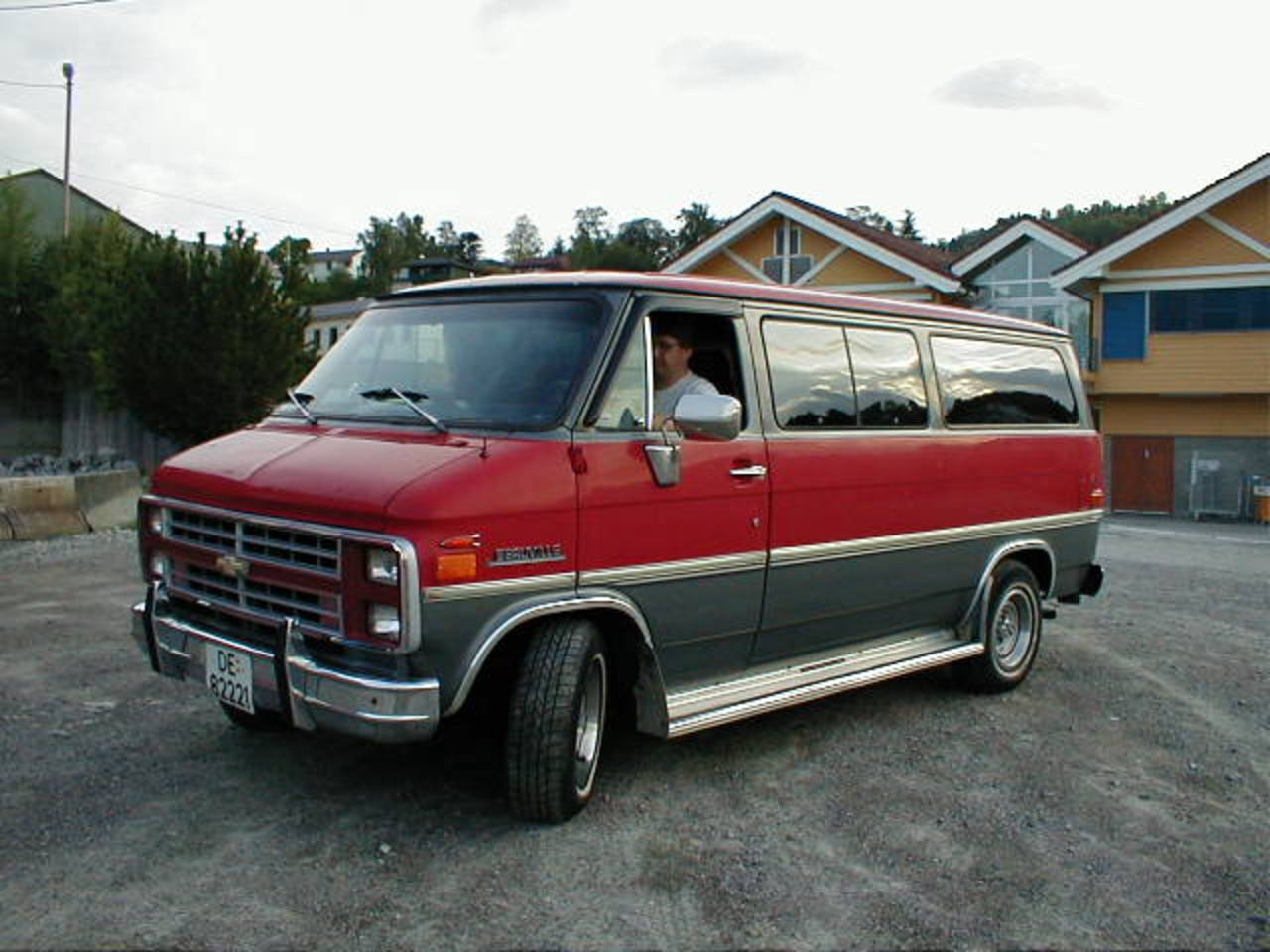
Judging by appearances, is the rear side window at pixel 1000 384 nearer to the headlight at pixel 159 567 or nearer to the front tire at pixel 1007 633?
the front tire at pixel 1007 633

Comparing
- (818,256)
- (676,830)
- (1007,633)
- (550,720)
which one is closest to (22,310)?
(818,256)

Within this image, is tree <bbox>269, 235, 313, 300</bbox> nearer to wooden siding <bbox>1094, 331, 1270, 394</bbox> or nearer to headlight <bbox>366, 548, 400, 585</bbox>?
headlight <bbox>366, 548, 400, 585</bbox>

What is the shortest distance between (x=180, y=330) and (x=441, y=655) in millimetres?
14154

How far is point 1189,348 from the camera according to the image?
24.8 m

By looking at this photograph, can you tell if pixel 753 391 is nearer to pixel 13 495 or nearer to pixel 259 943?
pixel 259 943

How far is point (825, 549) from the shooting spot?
18.1ft

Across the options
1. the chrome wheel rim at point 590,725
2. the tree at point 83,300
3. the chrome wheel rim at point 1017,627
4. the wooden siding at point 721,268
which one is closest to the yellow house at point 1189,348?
the wooden siding at point 721,268

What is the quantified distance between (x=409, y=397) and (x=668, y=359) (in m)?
1.15

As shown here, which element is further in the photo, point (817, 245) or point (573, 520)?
point (817, 245)

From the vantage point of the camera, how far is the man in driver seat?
16.0 ft

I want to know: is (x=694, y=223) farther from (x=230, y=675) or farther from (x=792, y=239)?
(x=230, y=675)

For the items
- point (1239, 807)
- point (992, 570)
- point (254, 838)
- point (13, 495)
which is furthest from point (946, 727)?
point (13, 495)

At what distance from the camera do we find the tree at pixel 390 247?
8062 cm

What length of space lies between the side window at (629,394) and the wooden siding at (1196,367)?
76.7 ft
